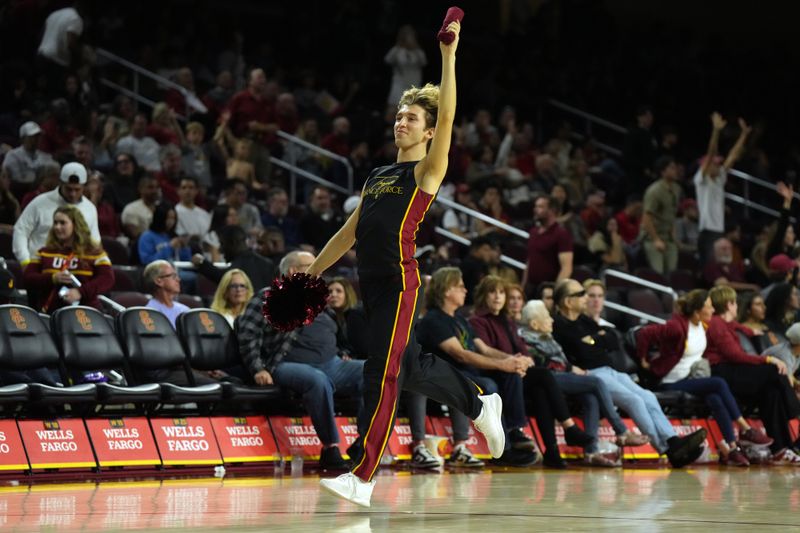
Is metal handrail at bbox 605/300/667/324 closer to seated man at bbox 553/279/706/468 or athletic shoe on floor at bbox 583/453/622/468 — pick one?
seated man at bbox 553/279/706/468

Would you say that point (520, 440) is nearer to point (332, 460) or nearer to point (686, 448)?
point (686, 448)

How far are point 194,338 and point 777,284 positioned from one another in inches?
279

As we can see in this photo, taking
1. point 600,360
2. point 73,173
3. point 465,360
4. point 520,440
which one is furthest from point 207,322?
point 600,360

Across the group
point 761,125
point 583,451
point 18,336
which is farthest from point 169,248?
point 761,125

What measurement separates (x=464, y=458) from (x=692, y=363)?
3127 millimetres

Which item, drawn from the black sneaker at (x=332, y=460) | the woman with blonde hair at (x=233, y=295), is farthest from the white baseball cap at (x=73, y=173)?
the black sneaker at (x=332, y=460)

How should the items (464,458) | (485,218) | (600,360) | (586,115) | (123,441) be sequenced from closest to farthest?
(123,441), (464,458), (600,360), (485,218), (586,115)

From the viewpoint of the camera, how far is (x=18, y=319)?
30.0ft

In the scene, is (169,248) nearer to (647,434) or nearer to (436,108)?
(647,434)

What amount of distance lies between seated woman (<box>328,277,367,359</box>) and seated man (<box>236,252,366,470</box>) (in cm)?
40

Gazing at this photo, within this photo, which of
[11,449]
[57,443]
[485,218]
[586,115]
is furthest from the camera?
[586,115]

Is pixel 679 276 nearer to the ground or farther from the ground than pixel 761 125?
nearer to the ground

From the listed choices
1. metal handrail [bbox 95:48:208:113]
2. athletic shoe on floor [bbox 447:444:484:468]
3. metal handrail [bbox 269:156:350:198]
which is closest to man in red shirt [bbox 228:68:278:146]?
metal handrail [bbox 269:156:350:198]

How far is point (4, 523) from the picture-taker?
5703 millimetres
